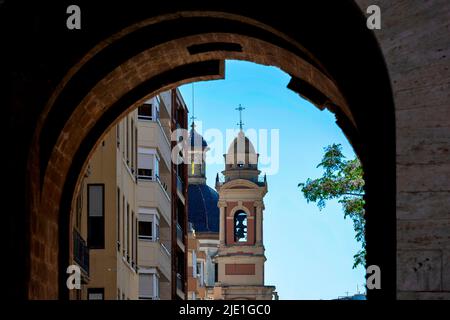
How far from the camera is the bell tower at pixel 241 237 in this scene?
140 meters

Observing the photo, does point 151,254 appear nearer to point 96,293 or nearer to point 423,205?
point 96,293

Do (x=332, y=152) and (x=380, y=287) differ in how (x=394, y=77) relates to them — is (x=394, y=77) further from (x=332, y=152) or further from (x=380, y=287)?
(x=332, y=152)

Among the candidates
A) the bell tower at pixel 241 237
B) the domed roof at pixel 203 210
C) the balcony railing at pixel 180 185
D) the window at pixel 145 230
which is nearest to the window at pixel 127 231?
the window at pixel 145 230

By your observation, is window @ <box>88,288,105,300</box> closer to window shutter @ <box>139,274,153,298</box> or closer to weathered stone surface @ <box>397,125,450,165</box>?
window shutter @ <box>139,274,153,298</box>

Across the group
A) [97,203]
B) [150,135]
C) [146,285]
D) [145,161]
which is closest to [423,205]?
[97,203]

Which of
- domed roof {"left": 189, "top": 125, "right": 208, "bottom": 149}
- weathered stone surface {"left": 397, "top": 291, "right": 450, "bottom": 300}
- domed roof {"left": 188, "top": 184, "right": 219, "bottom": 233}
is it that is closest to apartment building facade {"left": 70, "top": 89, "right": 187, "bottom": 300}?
weathered stone surface {"left": 397, "top": 291, "right": 450, "bottom": 300}

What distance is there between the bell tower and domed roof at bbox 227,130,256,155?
6.97m

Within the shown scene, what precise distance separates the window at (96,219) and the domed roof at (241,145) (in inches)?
4117

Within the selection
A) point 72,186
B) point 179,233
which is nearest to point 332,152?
point 72,186

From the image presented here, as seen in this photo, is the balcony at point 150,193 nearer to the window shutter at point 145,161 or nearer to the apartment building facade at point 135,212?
the apartment building facade at point 135,212

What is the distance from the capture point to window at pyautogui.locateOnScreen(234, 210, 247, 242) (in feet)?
468

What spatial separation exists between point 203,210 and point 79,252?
151395 millimetres

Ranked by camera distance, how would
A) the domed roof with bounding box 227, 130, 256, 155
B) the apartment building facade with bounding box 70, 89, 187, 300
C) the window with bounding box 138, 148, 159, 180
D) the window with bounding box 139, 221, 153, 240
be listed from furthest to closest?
the domed roof with bounding box 227, 130, 256, 155, the window with bounding box 139, 221, 153, 240, the window with bounding box 138, 148, 159, 180, the apartment building facade with bounding box 70, 89, 187, 300

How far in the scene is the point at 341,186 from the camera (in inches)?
1626
